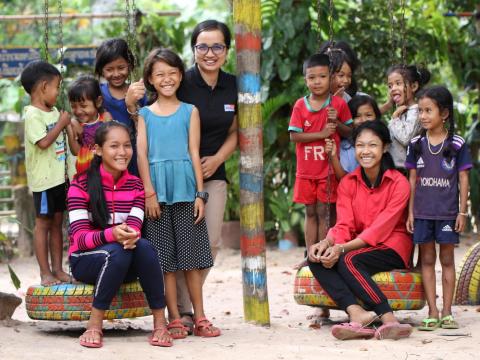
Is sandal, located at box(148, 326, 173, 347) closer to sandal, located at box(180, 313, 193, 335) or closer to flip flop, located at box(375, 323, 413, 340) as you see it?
sandal, located at box(180, 313, 193, 335)

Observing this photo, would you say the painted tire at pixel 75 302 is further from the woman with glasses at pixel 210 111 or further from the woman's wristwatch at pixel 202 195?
the woman's wristwatch at pixel 202 195

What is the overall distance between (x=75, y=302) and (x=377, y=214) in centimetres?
177

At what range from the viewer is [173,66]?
513 centimetres

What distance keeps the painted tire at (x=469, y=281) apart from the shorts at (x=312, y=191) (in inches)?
47.0

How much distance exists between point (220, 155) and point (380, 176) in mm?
952

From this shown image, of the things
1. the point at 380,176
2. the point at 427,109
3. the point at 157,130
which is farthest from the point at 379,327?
the point at 157,130

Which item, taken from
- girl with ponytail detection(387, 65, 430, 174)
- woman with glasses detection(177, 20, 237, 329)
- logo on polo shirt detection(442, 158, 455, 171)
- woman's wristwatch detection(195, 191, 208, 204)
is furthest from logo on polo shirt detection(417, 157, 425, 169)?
woman's wristwatch detection(195, 191, 208, 204)

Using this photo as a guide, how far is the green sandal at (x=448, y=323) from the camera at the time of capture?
5.30 m

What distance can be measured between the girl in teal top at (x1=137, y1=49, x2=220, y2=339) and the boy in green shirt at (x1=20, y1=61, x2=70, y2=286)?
71 cm

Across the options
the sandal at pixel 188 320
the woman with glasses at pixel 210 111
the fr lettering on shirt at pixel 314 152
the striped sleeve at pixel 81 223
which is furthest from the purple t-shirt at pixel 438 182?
the striped sleeve at pixel 81 223

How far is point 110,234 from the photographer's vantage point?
15.8 feet

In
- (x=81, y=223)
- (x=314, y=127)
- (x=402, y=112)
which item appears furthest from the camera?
(x=314, y=127)

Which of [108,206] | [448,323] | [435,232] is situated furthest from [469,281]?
[108,206]

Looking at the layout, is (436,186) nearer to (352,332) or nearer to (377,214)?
(377,214)
